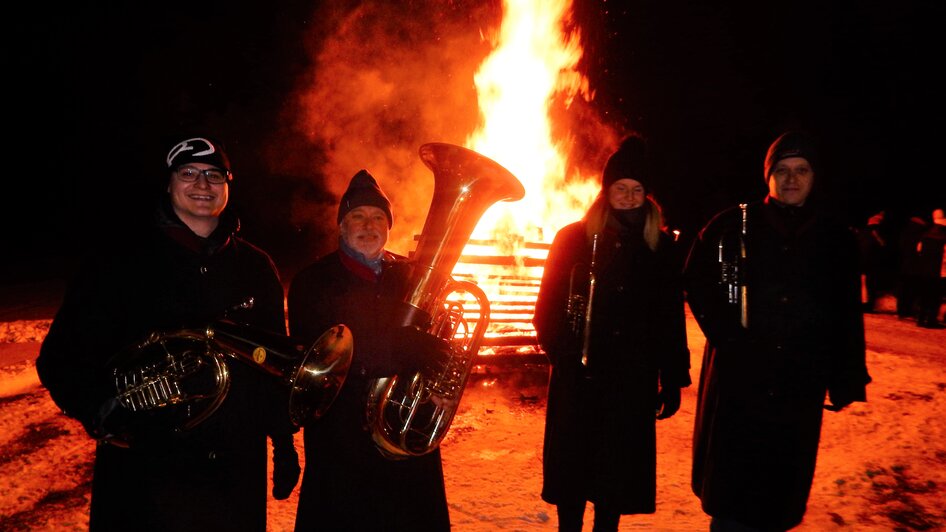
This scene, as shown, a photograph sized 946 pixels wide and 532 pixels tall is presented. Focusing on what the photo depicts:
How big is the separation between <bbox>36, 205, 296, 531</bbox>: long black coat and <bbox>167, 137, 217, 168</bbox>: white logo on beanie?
0.86 feet

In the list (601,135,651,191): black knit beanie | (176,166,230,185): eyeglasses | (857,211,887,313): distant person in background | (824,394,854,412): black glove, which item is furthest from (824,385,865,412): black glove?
(857,211,887,313): distant person in background

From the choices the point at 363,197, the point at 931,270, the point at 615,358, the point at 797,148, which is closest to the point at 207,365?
the point at 363,197

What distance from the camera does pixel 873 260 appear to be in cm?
1186

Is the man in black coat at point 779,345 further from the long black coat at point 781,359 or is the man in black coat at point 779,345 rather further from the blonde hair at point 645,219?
the blonde hair at point 645,219

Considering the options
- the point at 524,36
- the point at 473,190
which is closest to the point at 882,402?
the point at 473,190

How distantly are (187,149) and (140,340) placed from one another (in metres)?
0.95

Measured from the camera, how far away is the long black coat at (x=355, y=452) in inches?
96.3

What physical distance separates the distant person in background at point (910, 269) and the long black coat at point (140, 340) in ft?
42.0

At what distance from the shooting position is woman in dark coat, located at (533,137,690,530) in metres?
3.06

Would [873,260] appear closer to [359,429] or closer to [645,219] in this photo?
[645,219]

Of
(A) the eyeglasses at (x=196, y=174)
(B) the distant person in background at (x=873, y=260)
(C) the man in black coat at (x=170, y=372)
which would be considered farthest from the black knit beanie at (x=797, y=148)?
(B) the distant person in background at (x=873, y=260)

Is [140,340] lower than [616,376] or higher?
higher

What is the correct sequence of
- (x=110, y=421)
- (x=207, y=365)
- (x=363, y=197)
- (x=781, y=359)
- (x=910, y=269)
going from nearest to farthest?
(x=110, y=421), (x=207, y=365), (x=363, y=197), (x=781, y=359), (x=910, y=269)

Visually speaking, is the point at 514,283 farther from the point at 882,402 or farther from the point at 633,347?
the point at 882,402
